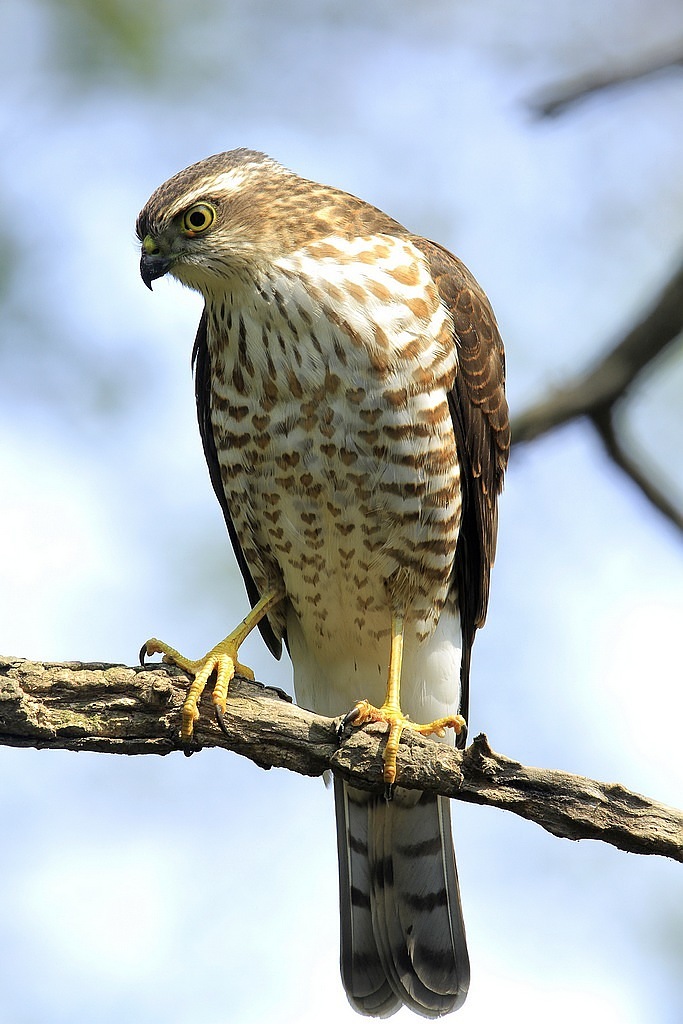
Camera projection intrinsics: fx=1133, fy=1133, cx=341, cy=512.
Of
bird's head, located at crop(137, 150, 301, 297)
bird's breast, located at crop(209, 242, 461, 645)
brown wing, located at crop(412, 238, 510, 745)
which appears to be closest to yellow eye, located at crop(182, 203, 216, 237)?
bird's head, located at crop(137, 150, 301, 297)

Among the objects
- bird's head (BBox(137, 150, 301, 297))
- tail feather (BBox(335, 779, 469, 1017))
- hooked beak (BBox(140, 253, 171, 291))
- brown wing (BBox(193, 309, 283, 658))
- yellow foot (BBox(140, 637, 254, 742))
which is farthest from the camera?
tail feather (BBox(335, 779, 469, 1017))

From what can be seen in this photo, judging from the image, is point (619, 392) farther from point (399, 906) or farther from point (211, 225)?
point (399, 906)

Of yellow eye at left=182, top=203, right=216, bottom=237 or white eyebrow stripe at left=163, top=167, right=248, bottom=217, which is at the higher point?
white eyebrow stripe at left=163, top=167, right=248, bottom=217

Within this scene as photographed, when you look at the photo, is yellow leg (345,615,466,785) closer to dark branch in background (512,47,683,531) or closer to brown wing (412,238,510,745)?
brown wing (412,238,510,745)

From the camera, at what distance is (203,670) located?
364cm

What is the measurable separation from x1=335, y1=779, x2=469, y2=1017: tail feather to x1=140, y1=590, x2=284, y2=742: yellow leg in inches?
47.2

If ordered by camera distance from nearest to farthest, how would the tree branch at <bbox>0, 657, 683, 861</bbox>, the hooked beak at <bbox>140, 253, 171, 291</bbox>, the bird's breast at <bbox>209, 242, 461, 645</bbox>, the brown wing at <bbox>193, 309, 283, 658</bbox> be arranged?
the tree branch at <bbox>0, 657, 683, 861</bbox>
the bird's breast at <bbox>209, 242, 461, 645</bbox>
the hooked beak at <bbox>140, 253, 171, 291</bbox>
the brown wing at <bbox>193, 309, 283, 658</bbox>

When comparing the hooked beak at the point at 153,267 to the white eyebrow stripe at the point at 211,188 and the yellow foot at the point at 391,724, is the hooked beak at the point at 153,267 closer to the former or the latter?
the white eyebrow stripe at the point at 211,188

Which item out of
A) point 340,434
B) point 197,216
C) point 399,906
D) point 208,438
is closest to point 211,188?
point 197,216

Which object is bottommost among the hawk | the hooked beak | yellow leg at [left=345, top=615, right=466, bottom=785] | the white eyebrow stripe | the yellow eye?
yellow leg at [left=345, top=615, right=466, bottom=785]

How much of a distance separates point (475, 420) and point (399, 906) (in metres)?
2.12

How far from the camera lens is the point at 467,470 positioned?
4.39 m

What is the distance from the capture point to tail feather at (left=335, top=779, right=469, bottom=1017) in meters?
4.73

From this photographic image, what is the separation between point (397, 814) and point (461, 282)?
2.26 m
